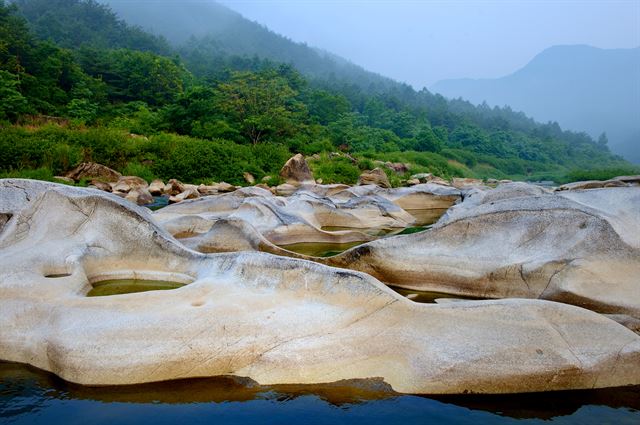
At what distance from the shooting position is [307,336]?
374 cm

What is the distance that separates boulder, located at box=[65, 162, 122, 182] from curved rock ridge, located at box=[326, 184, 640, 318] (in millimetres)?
14223

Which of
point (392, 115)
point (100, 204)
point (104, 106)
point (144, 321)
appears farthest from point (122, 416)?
point (392, 115)

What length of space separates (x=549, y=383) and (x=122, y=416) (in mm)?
2983

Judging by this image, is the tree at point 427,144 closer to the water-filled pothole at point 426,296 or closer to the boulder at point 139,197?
the boulder at point 139,197

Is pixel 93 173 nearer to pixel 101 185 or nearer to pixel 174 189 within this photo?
pixel 101 185

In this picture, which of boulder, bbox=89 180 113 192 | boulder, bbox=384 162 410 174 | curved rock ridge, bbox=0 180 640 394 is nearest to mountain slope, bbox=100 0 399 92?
boulder, bbox=384 162 410 174

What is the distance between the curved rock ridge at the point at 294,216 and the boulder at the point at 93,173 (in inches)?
298

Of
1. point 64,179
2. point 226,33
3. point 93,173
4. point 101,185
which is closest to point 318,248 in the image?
point 101,185

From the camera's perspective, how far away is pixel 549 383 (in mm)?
3453

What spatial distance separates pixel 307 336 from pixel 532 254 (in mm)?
3149

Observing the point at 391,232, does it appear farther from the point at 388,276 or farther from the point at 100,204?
the point at 100,204

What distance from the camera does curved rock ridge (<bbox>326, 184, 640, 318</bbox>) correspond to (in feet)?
15.9

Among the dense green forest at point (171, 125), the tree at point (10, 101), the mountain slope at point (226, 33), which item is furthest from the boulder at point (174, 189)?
the mountain slope at point (226, 33)

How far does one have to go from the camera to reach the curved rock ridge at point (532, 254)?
4.84 m
